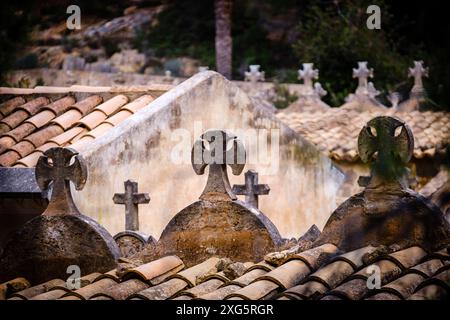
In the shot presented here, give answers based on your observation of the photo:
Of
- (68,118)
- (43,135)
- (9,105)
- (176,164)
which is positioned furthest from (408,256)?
(9,105)

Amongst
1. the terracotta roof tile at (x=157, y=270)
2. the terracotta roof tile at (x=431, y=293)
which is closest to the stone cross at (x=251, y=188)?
the terracotta roof tile at (x=157, y=270)

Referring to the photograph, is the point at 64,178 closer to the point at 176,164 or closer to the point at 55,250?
the point at 55,250

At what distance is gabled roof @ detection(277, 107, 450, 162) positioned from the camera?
19031mm

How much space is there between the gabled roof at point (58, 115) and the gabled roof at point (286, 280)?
2427mm

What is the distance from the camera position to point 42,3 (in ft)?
22.4

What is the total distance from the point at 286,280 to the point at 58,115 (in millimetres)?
4338

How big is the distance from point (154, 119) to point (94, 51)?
3165 centimetres

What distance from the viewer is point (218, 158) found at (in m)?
6.25

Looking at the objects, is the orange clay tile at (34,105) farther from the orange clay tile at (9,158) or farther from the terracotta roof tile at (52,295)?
the terracotta roof tile at (52,295)

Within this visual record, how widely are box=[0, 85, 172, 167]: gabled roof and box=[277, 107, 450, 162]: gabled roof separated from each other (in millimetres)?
10017

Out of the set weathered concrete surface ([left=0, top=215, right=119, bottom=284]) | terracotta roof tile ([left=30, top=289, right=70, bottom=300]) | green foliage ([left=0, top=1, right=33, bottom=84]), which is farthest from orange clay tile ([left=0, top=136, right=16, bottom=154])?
terracotta roof tile ([left=30, top=289, right=70, bottom=300])

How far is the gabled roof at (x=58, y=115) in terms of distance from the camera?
8477 millimetres

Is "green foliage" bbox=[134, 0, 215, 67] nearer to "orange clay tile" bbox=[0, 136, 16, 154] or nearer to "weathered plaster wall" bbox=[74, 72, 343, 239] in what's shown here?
"weathered plaster wall" bbox=[74, 72, 343, 239]
